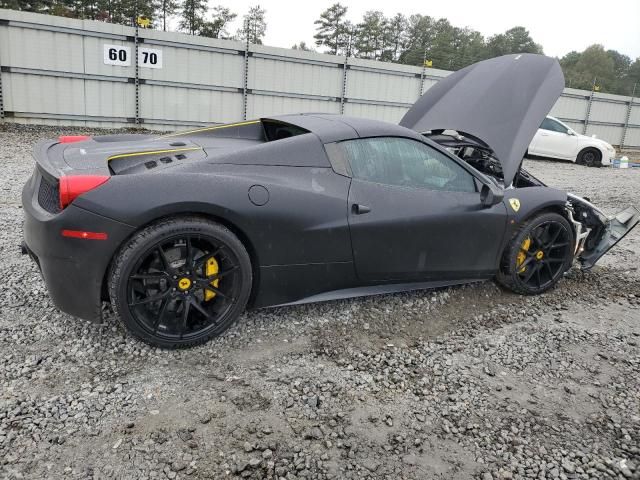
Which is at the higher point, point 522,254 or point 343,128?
point 343,128

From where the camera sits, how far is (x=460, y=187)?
3.71m

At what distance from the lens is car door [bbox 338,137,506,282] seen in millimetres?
3316

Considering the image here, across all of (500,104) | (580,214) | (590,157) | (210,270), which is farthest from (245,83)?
(210,270)

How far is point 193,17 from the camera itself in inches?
1784

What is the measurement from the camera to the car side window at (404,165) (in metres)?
3.38

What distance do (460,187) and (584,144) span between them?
41.4ft

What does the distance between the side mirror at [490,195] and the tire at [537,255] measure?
1.61 feet

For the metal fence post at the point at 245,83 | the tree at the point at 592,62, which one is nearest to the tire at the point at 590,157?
the metal fence post at the point at 245,83

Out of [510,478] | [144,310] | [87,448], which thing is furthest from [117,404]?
[510,478]

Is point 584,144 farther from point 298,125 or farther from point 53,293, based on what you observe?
point 53,293

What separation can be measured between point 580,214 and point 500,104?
1256 mm

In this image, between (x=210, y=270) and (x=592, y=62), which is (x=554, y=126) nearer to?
(x=210, y=270)

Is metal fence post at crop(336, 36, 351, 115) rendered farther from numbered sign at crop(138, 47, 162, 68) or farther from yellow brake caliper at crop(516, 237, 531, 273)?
yellow brake caliper at crop(516, 237, 531, 273)

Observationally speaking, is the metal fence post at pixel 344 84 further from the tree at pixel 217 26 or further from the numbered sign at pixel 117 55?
the tree at pixel 217 26
